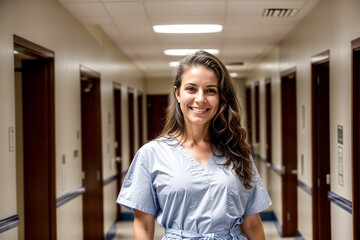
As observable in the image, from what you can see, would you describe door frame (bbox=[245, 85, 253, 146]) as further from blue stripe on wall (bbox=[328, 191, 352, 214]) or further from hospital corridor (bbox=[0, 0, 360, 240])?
blue stripe on wall (bbox=[328, 191, 352, 214])

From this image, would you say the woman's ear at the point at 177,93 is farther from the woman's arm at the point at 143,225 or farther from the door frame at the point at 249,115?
the door frame at the point at 249,115

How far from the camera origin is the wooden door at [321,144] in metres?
3.63

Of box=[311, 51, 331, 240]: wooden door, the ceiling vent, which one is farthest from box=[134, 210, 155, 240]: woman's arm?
the ceiling vent

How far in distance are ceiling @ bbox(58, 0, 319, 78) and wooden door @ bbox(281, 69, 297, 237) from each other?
1.89 ft

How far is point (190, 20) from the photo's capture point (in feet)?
13.3

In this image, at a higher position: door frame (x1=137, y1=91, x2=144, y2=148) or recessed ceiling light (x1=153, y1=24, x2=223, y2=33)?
recessed ceiling light (x1=153, y1=24, x2=223, y2=33)

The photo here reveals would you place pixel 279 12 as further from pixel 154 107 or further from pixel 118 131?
pixel 154 107

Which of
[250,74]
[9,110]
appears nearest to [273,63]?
[250,74]

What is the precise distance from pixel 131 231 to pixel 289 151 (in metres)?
1.90

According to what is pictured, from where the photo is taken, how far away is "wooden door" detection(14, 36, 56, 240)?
3.08m

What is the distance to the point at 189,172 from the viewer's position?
1.38m

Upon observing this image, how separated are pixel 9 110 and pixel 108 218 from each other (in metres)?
3.09

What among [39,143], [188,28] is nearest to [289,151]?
[188,28]

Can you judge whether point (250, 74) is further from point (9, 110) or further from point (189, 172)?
point (189, 172)
